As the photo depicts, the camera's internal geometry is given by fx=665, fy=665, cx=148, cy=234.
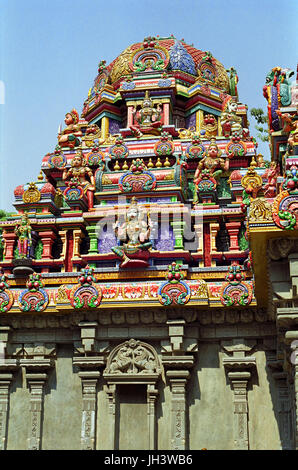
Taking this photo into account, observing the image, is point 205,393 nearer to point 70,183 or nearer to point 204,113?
point 70,183

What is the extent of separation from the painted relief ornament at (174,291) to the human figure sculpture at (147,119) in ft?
25.4

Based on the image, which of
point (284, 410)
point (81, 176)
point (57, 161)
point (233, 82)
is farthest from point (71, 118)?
point (284, 410)

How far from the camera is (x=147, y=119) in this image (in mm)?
23188

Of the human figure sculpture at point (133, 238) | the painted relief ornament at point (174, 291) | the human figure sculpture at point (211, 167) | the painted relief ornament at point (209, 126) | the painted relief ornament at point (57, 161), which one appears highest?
the painted relief ornament at point (209, 126)

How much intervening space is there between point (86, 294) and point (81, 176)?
556 centimetres

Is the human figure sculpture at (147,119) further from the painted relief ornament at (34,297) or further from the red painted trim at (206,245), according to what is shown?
the painted relief ornament at (34,297)

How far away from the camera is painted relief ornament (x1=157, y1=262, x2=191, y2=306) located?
1638 cm

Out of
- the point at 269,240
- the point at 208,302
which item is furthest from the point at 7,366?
the point at 269,240

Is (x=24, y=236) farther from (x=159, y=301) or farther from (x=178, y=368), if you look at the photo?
(x=178, y=368)

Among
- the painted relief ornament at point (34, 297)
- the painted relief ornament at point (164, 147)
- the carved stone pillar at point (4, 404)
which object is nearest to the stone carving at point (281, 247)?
the painted relief ornament at point (34, 297)

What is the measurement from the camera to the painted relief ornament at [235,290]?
16.4 metres

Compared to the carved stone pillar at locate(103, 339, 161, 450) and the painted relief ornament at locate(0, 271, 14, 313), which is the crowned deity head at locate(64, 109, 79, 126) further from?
the carved stone pillar at locate(103, 339, 161, 450)

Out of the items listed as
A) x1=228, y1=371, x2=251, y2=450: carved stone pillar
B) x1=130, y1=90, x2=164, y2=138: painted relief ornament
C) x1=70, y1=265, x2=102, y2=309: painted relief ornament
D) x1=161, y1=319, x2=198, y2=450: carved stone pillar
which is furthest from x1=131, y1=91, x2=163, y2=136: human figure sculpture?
x1=228, y1=371, x2=251, y2=450: carved stone pillar

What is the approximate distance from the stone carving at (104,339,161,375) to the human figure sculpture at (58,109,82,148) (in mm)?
8939
